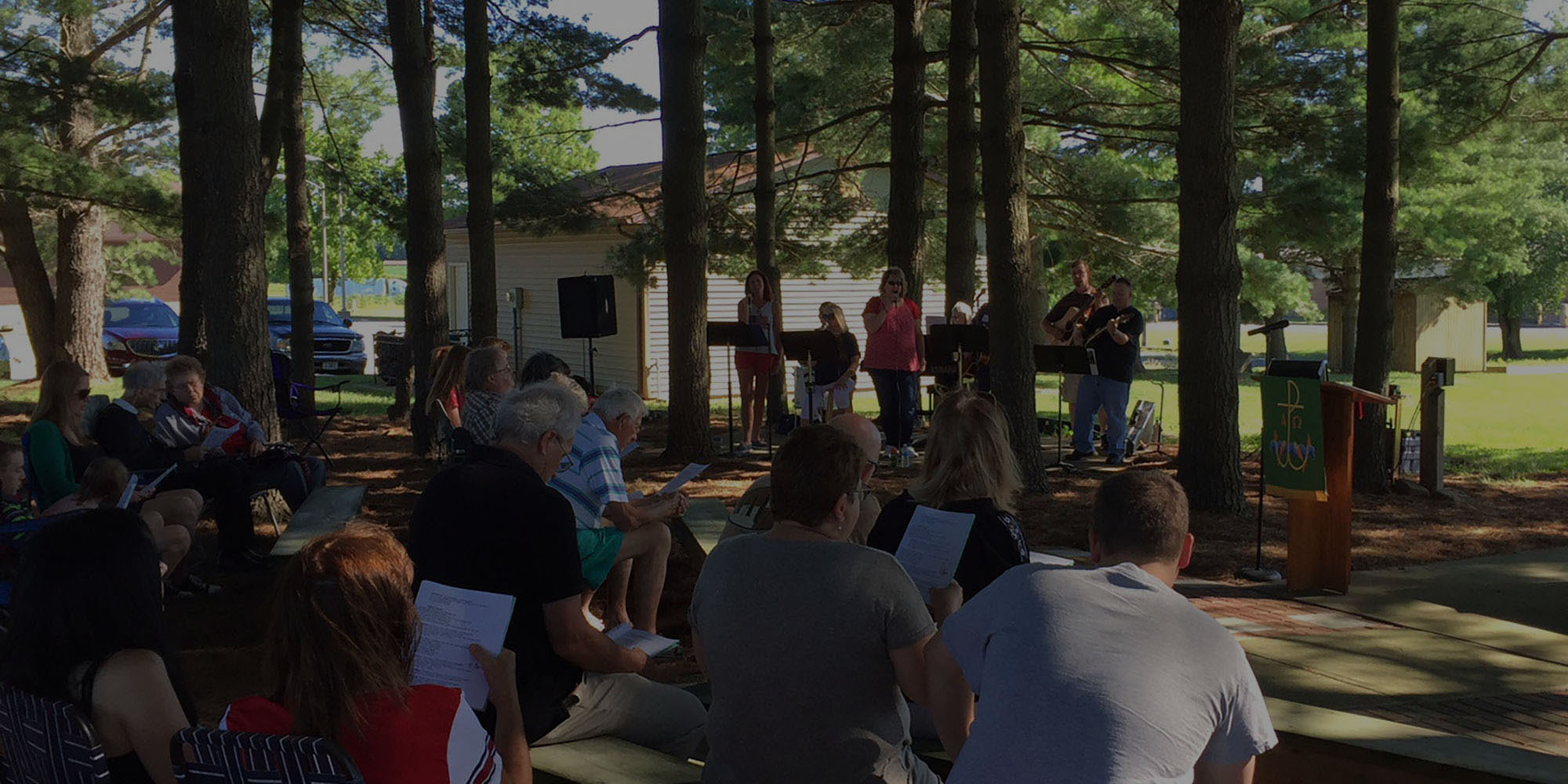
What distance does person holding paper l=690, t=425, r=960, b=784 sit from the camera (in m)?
3.03

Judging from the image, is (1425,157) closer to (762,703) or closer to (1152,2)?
(1152,2)

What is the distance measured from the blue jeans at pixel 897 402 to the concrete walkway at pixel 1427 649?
4936 millimetres

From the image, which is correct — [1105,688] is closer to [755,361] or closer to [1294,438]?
[1294,438]

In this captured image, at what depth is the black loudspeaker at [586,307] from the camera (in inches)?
506

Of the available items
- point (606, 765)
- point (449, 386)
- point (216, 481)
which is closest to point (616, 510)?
point (606, 765)

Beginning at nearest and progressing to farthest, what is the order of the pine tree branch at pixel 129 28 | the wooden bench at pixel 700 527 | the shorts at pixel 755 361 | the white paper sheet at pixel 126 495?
the white paper sheet at pixel 126 495 → the wooden bench at pixel 700 527 → the shorts at pixel 755 361 → the pine tree branch at pixel 129 28

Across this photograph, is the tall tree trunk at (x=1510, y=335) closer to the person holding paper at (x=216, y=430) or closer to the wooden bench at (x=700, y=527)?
the wooden bench at (x=700, y=527)

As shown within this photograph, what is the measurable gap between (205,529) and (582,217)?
8624 mm

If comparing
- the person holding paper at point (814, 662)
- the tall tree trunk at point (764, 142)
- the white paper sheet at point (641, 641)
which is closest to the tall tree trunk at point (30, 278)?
the tall tree trunk at point (764, 142)

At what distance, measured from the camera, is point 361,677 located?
2.36 metres

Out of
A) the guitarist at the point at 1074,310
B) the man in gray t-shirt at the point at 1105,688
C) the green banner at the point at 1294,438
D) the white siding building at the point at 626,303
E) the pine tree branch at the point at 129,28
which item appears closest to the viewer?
the man in gray t-shirt at the point at 1105,688

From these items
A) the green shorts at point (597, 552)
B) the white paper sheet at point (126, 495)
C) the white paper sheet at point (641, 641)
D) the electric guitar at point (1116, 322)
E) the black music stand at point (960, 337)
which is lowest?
the white paper sheet at point (641, 641)

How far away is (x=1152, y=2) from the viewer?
16688 millimetres

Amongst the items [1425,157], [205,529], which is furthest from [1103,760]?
[1425,157]
